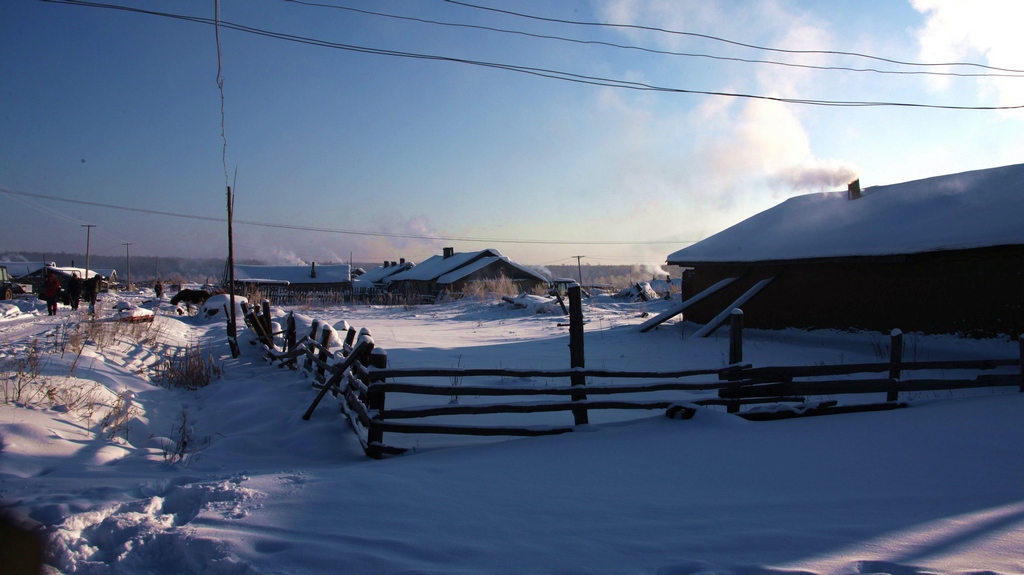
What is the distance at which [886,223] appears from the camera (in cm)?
1063

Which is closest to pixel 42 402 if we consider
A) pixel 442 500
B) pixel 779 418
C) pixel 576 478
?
pixel 442 500

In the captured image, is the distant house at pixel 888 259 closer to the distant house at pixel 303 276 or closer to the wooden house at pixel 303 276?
the wooden house at pixel 303 276

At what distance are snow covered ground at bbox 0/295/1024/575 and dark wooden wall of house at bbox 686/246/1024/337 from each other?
3919 mm

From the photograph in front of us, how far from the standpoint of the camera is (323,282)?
6588 centimetres

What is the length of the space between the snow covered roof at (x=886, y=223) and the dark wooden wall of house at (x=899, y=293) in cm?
23

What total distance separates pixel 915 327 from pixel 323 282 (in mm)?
63495

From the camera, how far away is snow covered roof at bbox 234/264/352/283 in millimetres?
66312

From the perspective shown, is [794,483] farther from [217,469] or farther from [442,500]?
[217,469]

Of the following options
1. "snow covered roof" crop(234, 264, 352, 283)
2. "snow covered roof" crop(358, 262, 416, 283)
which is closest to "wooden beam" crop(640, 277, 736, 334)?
"snow covered roof" crop(358, 262, 416, 283)

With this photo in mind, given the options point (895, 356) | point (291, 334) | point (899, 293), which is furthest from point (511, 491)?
point (899, 293)

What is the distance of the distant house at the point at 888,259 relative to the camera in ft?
28.4

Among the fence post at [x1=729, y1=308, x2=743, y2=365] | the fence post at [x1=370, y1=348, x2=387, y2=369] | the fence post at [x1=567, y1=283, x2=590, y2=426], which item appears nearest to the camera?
the fence post at [x1=370, y1=348, x2=387, y2=369]

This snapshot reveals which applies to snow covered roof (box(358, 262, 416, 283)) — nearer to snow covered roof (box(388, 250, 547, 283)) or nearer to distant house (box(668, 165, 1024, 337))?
snow covered roof (box(388, 250, 547, 283))

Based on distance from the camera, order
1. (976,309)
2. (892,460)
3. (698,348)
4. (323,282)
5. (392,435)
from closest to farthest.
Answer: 1. (892,460)
2. (392,435)
3. (976,309)
4. (698,348)
5. (323,282)
